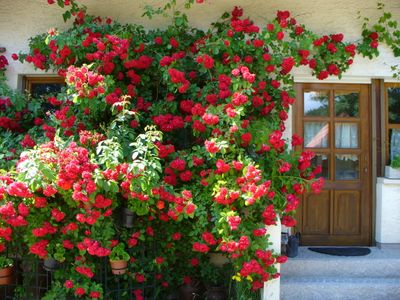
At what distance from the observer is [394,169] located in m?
5.68

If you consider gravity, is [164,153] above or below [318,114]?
below

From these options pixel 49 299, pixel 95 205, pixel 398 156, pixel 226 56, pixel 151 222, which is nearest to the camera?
pixel 95 205

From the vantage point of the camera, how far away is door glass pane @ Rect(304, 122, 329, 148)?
5930 mm

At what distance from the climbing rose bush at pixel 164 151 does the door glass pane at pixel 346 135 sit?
72 cm

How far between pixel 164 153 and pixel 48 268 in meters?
1.55

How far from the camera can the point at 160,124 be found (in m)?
4.82

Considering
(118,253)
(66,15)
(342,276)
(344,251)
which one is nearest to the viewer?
(118,253)

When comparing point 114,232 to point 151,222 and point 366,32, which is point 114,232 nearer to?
point 151,222

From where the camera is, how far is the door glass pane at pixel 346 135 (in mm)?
5930

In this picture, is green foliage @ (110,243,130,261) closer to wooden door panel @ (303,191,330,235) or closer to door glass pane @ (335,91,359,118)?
wooden door panel @ (303,191,330,235)

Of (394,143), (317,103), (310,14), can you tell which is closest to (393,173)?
(394,143)

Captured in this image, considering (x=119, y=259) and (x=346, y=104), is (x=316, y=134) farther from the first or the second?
(x=119, y=259)

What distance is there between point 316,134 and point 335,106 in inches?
17.0

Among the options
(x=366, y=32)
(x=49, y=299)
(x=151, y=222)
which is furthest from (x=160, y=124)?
(x=366, y=32)
